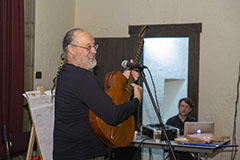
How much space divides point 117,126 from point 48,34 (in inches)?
117

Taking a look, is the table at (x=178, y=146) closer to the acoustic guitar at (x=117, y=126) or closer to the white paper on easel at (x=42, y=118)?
the white paper on easel at (x=42, y=118)

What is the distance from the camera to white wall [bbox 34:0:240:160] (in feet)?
15.8

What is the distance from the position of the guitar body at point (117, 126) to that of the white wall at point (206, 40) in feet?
8.23

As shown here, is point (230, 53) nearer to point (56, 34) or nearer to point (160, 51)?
point (160, 51)

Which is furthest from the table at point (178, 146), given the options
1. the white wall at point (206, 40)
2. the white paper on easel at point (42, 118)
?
the white wall at point (206, 40)

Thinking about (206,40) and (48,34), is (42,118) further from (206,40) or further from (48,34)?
(206,40)

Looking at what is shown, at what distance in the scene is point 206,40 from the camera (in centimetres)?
498

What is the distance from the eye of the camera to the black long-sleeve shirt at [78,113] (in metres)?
1.85

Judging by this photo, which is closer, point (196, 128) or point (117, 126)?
point (117, 126)

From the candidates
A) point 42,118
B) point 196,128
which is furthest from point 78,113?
point 196,128

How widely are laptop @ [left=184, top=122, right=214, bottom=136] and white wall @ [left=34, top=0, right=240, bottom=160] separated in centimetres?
104

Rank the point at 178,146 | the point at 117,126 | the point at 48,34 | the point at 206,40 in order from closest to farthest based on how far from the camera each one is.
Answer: the point at 117,126 → the point at 178,146 → the point at 48,34 → the point at 206,40

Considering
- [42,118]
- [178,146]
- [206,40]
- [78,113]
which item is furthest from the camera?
[206,40]

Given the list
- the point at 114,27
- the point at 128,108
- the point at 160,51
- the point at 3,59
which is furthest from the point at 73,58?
the point at 160,51
